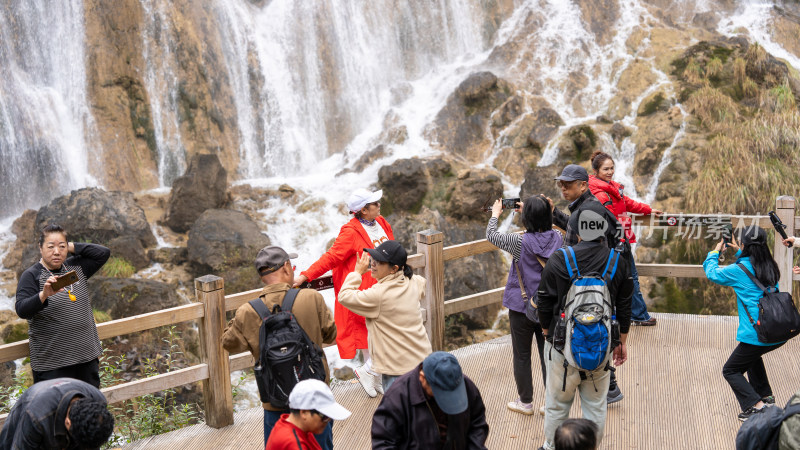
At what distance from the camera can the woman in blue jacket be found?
458cm

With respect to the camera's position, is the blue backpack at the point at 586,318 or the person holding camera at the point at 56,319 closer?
the blue backpack at the point at 586,318

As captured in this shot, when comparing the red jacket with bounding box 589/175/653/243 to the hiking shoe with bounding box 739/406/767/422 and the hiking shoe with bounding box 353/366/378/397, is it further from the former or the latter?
the hiking shoe with bounding box 353/366/378/397

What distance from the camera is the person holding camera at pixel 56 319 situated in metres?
4.35

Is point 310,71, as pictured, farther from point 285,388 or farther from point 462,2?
point 285,388

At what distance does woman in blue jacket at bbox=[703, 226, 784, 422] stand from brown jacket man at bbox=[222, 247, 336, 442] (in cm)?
260

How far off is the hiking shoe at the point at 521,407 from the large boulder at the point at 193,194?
406 inches

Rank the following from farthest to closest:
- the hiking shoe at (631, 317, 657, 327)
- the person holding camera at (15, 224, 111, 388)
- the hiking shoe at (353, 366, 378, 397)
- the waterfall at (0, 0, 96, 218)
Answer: the waterfall at (0, 0, 96, 218) → the hiking shoe at (631, 317, 657, 327) → the hiking shoe at (353, 366, 378, 397) → the person holding camera at (15, 224, 111, 388)

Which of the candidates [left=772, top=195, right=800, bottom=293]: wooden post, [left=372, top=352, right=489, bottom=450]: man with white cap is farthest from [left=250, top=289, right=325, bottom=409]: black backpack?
[left=772, top=195, right=800, bottom=293]: wooden post

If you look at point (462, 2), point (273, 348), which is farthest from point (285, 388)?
point (462, 2)

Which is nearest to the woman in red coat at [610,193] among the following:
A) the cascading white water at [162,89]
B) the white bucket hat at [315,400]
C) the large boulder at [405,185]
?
the white bucket hat at [315,400]

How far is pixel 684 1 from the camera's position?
20.5 meters

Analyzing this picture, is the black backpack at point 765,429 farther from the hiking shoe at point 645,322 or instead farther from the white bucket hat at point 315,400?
the hiking shoe at point 645,322

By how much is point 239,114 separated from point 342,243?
13.5 metres

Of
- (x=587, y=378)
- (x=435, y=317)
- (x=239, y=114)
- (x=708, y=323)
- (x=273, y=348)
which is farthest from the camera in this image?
(x=239, y=114)
